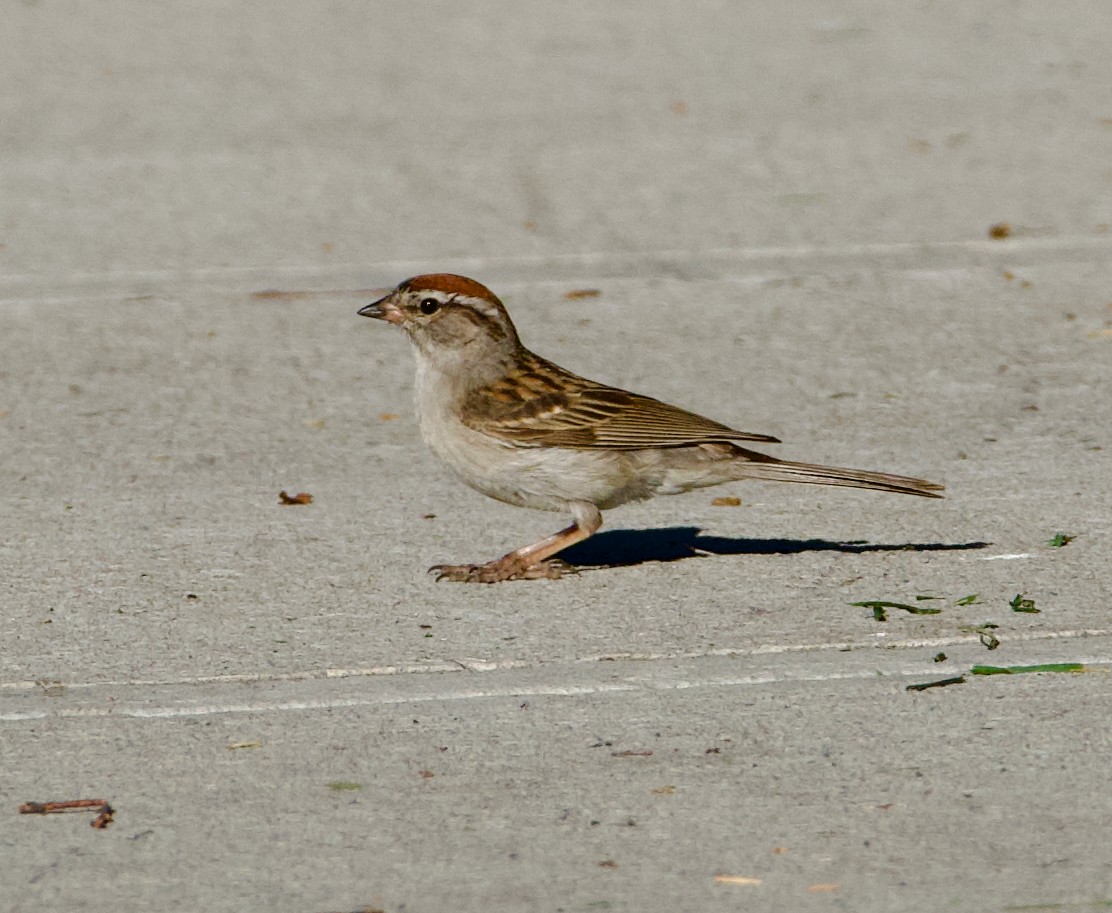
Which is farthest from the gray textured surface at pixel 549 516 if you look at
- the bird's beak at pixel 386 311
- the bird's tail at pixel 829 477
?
the bird's beak at pixel 386 311

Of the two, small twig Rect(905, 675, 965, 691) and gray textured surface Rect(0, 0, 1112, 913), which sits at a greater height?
gray textured surface Rect(0, 0, 1112, 913)

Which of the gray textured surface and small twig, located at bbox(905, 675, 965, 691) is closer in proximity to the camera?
the gray textured surface

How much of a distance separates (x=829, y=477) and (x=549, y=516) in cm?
136

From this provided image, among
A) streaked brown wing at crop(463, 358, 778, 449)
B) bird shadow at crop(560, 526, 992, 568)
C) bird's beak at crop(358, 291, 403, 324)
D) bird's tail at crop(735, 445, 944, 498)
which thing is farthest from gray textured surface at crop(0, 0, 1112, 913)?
bird's beak at crop(358, 291, 403, 324)

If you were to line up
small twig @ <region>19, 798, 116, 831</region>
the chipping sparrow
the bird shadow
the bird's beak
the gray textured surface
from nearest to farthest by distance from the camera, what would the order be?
1. the gray textured surface
2. small twig @ <region>19, 798, 116, 831</region>
3. the chipping sparrow
4. the bird shadow
5. the bird's beak

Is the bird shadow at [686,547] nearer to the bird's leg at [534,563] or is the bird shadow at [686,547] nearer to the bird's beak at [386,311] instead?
the bird's leg at [534,563]

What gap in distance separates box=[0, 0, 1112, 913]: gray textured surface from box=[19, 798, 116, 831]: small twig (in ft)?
0.18

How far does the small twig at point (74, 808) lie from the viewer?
460cm

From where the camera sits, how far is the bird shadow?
6.62 meters

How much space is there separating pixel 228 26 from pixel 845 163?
20.3 ft

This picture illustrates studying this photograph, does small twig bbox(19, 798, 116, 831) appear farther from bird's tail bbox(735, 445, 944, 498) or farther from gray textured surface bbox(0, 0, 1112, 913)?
bird's tail bbox(735, 445, 944, 498)

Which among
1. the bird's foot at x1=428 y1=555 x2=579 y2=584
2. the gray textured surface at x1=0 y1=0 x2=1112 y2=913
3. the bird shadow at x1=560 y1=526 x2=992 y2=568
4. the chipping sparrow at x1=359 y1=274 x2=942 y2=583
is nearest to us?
the gray textured surface at x1=0 y1=0 x2=1112 y2=913

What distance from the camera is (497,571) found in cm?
632

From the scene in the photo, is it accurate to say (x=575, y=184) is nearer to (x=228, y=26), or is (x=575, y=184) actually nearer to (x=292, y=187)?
(x=292, y=187)
